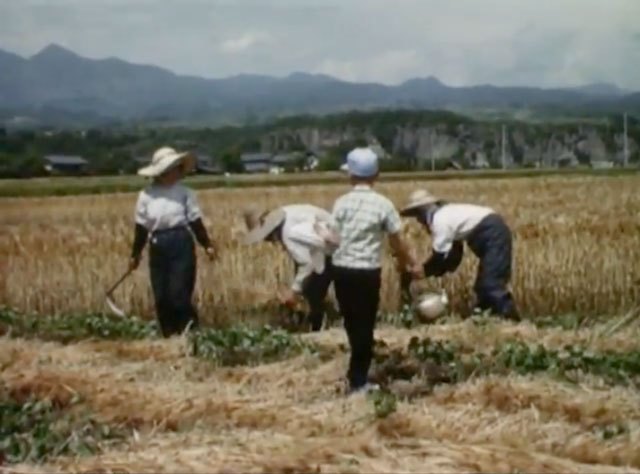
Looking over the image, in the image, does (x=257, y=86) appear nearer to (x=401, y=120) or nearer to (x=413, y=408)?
(x=401, y=120)

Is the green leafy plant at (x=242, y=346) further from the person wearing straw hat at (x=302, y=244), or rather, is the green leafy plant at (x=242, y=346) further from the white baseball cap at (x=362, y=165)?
the white baseball cap at (x=362, y=165)

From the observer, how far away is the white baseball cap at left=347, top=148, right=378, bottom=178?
6301 mm

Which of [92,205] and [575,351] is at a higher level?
[92,205]

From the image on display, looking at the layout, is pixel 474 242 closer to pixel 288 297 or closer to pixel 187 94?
pixel 288 297

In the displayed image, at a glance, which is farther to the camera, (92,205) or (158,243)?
(92,205)

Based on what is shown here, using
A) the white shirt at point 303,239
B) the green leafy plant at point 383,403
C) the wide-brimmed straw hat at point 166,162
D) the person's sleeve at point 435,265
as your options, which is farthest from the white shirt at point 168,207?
the green leafy plant at point 383,403

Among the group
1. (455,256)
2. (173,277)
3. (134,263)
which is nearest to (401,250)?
(455,256)

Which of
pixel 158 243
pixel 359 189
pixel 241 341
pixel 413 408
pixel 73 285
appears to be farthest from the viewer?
pixel 73 285

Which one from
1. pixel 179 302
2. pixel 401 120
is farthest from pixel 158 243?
pixel 401 120

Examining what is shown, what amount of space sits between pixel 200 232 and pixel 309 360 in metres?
1.23

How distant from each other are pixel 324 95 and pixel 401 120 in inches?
21.3

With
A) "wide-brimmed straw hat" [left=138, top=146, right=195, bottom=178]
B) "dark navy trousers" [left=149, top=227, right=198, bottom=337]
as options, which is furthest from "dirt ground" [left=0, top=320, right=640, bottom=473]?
"wide-brimmed straw hat" [left=138, top=146, right=195, bottom=178]

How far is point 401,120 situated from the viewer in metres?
8.24

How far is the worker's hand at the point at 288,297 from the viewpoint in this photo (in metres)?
7.95
